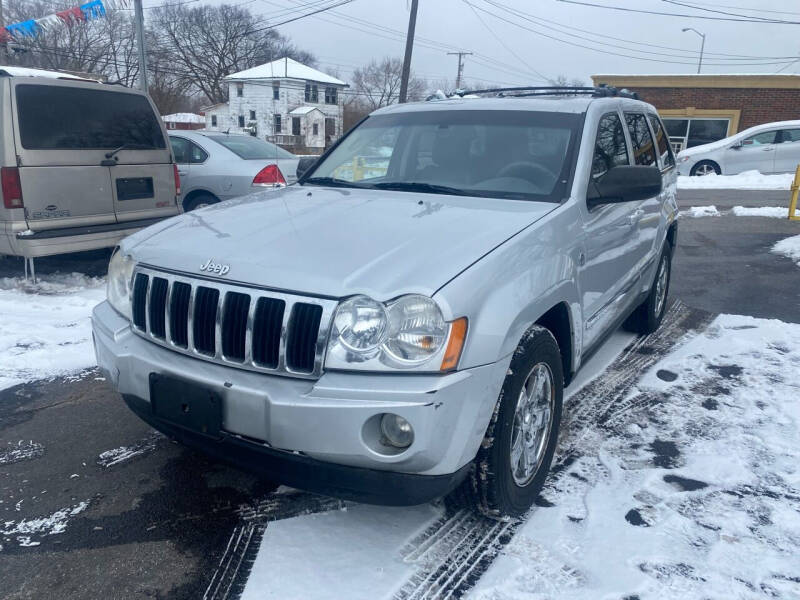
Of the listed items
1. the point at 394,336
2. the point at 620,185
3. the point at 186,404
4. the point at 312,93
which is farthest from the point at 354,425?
the point at 312,93

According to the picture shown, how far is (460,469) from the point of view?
2295mm

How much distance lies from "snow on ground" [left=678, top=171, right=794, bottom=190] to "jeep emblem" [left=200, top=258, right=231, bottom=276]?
16819 mm

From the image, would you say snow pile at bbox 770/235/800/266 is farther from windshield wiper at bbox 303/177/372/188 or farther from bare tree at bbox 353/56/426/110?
bare tree at bbox 353/56/426/110

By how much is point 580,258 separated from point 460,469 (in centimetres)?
133

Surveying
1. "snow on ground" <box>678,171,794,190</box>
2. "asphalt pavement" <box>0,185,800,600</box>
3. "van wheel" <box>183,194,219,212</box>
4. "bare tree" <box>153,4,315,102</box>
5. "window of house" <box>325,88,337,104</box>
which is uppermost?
"bare tree" <box>153,4,315,102</box>

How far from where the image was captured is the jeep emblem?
2.50 meters

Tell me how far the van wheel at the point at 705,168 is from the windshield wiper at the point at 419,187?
712 inches

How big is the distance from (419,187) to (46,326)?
3563 mm

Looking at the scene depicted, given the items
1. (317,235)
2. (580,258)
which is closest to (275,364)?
(317,235)

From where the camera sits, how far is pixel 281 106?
59.6 m

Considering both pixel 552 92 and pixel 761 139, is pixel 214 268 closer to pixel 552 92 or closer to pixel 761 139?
pixel 552 92

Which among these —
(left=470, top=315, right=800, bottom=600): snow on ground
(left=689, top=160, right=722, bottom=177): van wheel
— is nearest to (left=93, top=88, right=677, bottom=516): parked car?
(left=470, top=315, right=800, bottom=600): snow on ground

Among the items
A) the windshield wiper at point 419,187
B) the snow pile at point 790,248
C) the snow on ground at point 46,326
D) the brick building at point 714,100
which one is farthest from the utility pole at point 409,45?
the windshield wiper at point 419,187

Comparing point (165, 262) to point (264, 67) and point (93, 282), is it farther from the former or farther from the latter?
point (264, 67)
